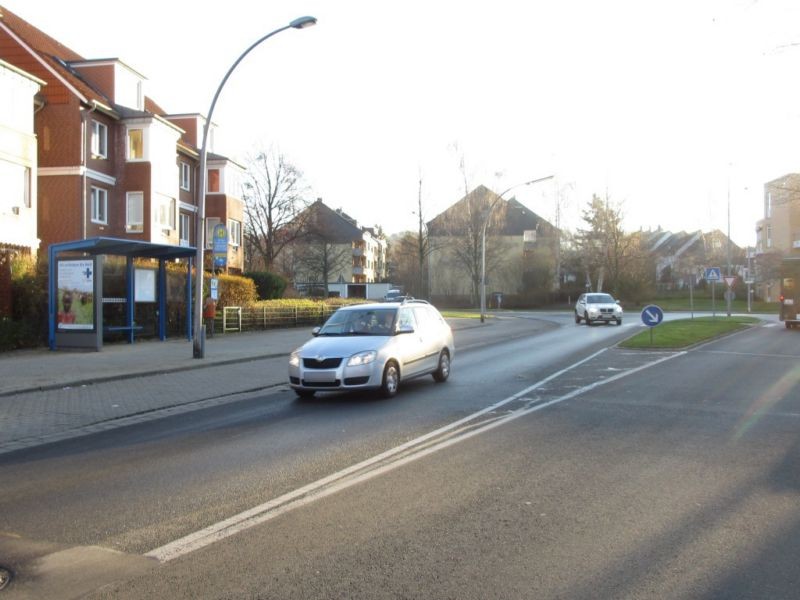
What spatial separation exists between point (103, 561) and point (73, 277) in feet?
51.0

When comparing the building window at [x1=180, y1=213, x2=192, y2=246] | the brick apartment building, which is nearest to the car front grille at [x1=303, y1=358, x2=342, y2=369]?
the brick apartment building

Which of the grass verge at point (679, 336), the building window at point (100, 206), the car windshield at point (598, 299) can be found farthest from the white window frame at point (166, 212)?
the grass verge at point (679, 336)

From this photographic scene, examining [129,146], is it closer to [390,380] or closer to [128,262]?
[128,262]

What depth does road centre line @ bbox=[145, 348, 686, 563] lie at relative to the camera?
15.2 ft

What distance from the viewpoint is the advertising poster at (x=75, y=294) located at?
18141 millimetres

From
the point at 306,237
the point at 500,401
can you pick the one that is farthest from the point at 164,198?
the point at 500,401

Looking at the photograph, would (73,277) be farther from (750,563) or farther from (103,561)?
(750,563)

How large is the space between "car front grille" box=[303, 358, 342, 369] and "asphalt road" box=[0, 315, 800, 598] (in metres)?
0.81

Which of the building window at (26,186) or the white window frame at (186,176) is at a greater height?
the white window frame at (186,176)

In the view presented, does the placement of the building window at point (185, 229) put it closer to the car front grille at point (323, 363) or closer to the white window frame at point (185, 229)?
the white window frame at point (185, 229)

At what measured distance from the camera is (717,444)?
296 inches

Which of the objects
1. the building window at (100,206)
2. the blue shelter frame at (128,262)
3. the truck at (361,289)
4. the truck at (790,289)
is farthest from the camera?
the truck at (361,289)

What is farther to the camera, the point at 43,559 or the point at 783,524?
the point at 783,524

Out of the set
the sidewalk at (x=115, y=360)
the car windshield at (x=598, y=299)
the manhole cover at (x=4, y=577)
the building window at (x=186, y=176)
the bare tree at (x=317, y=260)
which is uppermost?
the building window at (x=186, y=176)
